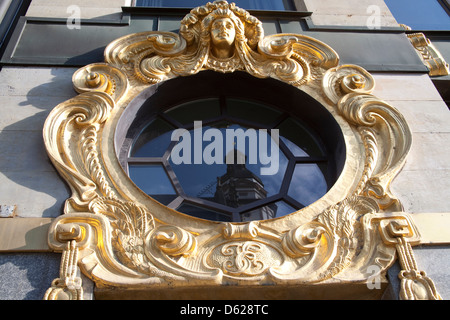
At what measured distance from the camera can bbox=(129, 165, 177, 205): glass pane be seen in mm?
5555

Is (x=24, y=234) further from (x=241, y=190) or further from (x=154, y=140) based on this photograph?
(x=241, y=190)

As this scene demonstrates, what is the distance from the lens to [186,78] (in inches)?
261

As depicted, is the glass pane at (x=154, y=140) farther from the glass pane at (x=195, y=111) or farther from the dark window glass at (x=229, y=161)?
the glass pane at (x=195, y=111)

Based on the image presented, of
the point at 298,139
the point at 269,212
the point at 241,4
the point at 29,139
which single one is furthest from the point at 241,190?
the point at 241,4

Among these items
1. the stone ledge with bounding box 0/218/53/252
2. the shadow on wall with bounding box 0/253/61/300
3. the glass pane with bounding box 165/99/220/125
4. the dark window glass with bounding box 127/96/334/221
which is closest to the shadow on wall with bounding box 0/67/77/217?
the stone ledge with bounding box 0/218/53/252

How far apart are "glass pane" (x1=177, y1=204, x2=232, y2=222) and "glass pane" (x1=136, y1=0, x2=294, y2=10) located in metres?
4.86

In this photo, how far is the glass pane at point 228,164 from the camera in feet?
18.6

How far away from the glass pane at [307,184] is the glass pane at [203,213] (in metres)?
0.91

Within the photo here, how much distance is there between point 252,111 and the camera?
700cm

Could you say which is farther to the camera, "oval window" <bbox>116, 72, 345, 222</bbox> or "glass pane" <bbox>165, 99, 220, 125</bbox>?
"glass pane" <bbox>165, 99, 220, 125</bbox>

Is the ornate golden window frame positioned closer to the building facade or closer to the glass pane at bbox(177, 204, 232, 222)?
the building facade

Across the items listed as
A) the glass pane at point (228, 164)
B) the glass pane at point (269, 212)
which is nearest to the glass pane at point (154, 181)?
the glass pane at point (228, 164)

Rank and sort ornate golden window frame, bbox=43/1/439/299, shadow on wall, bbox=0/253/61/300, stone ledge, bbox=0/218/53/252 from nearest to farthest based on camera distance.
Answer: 1. shadow on wall, bbox=0/253/61/300
2. ornate golden window frame, bbox=43/1/439/299
3. stone ledge, bbox=0/218/53/252
